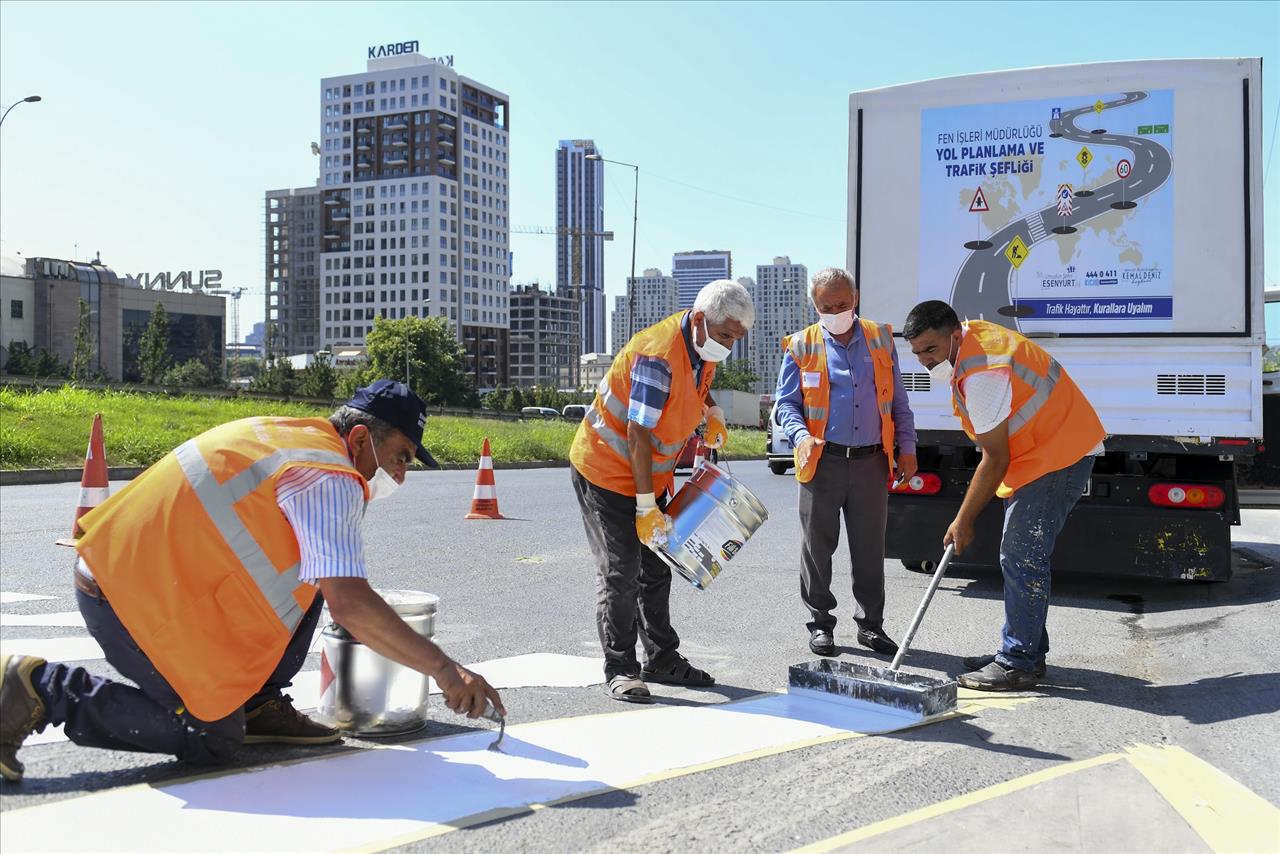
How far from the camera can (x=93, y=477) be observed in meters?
8.88

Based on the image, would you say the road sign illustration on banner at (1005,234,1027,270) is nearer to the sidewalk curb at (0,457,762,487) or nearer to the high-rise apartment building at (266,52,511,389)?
the sidewalk curb at (0,457,762,487)

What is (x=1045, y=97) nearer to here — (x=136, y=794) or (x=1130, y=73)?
(x=1130, y=73)

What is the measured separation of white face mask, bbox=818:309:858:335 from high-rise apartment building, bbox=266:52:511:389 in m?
160

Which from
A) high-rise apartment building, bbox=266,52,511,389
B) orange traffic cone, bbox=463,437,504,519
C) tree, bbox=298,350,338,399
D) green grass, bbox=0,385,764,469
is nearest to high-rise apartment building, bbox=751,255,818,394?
high-rise apartment building, bbox=266,52,511,389

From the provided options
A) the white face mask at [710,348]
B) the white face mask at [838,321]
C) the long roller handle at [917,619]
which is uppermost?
the white face mask at [838,321]

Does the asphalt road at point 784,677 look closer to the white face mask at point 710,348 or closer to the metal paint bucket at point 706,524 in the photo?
the metal paint bucket at point 706,524

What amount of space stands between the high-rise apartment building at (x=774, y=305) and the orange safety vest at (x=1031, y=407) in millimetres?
172314

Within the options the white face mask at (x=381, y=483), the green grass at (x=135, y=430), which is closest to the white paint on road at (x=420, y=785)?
the white face mask at (x=381, y=483)

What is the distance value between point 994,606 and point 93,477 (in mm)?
6761

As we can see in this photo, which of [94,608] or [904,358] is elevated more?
[904,358]

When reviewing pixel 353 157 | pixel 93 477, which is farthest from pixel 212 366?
pixel 93 477

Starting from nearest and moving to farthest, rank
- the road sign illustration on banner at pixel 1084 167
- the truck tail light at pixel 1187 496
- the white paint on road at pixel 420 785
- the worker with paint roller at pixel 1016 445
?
the white paint on road at pixel 420 785 → the worker with paint roller at pixel 1016 445 → the truck tail light at pixel 1187 496 → the road sign illustration on banner at pixel 1084 167

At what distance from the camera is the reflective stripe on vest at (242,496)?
3404mm

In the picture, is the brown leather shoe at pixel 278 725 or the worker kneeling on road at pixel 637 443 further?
the worker kneeling on road at pixel 637 443
